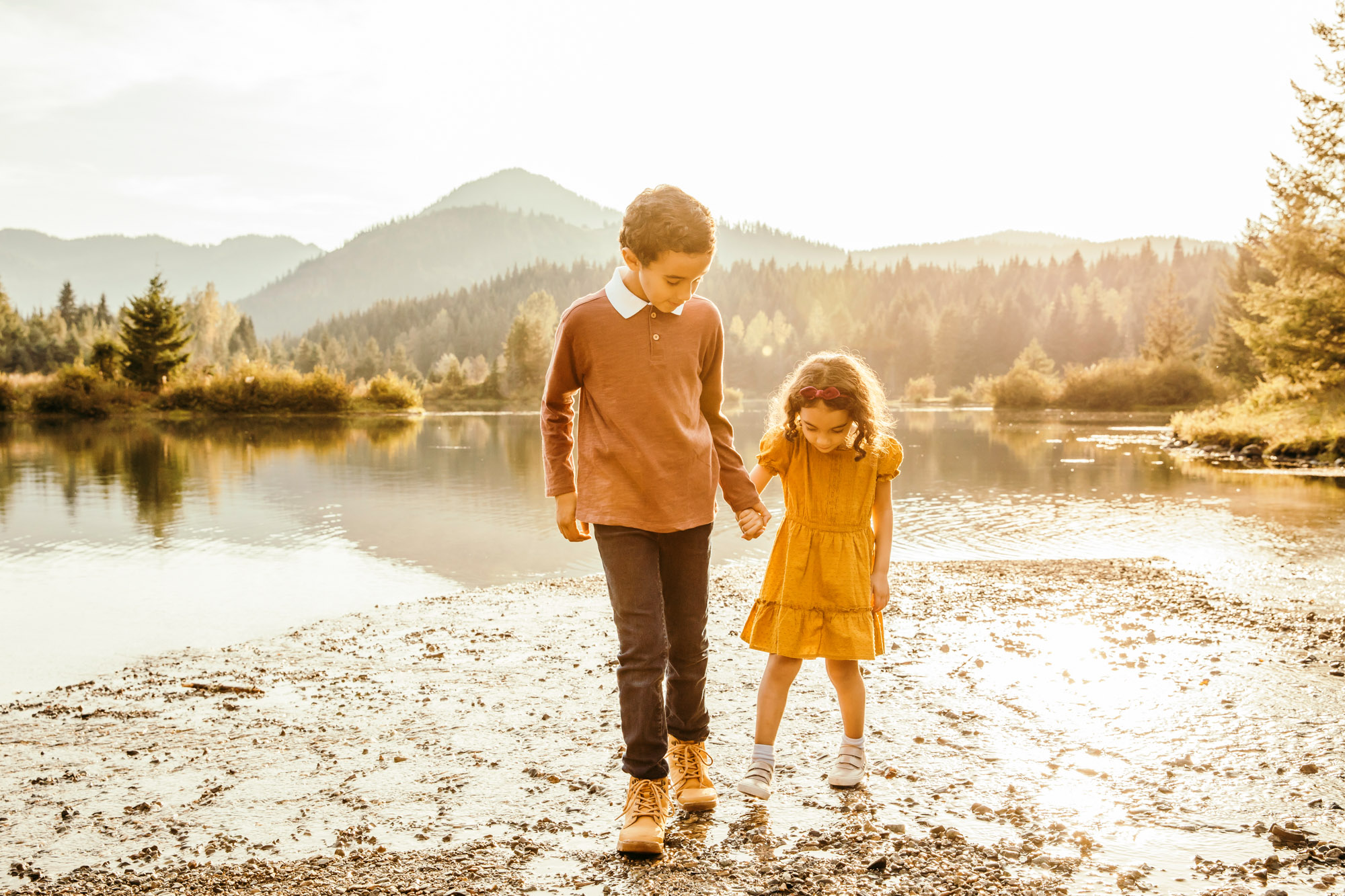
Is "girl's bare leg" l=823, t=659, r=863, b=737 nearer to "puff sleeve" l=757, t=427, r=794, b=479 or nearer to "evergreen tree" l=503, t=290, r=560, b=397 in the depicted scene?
"puff sleeve" l=757, t=427, r=794, b=479

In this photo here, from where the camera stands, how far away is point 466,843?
9.64ft

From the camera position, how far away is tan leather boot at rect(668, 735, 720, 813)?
3189 millimetres

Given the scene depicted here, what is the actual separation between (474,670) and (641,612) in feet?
8.05

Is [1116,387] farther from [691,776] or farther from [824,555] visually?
[691,776]

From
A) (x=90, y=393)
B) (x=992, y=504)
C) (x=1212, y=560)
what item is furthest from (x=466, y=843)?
(x=90, y=393)

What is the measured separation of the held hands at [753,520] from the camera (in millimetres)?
3176

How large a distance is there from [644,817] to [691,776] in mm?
372

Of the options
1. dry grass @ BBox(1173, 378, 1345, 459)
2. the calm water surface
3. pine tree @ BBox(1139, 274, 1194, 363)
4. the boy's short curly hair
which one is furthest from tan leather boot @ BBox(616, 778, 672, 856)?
pine tree @ BBox(1139, 274, 1194, 363)

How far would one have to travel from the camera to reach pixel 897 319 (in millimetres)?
100688

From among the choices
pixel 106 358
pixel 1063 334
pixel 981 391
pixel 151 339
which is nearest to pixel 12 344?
pixel 106 358

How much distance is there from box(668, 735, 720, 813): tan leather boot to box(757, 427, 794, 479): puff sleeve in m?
1.08

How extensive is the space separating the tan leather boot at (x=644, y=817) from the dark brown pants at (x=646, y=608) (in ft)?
0.14

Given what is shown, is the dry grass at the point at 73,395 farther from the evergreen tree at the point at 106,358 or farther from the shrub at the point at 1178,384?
the shrub at the point at 1178,384

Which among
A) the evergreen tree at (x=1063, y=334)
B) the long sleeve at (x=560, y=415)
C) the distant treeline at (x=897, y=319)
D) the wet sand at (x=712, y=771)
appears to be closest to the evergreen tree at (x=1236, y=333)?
the distant treeline at (x=897, y=319)
